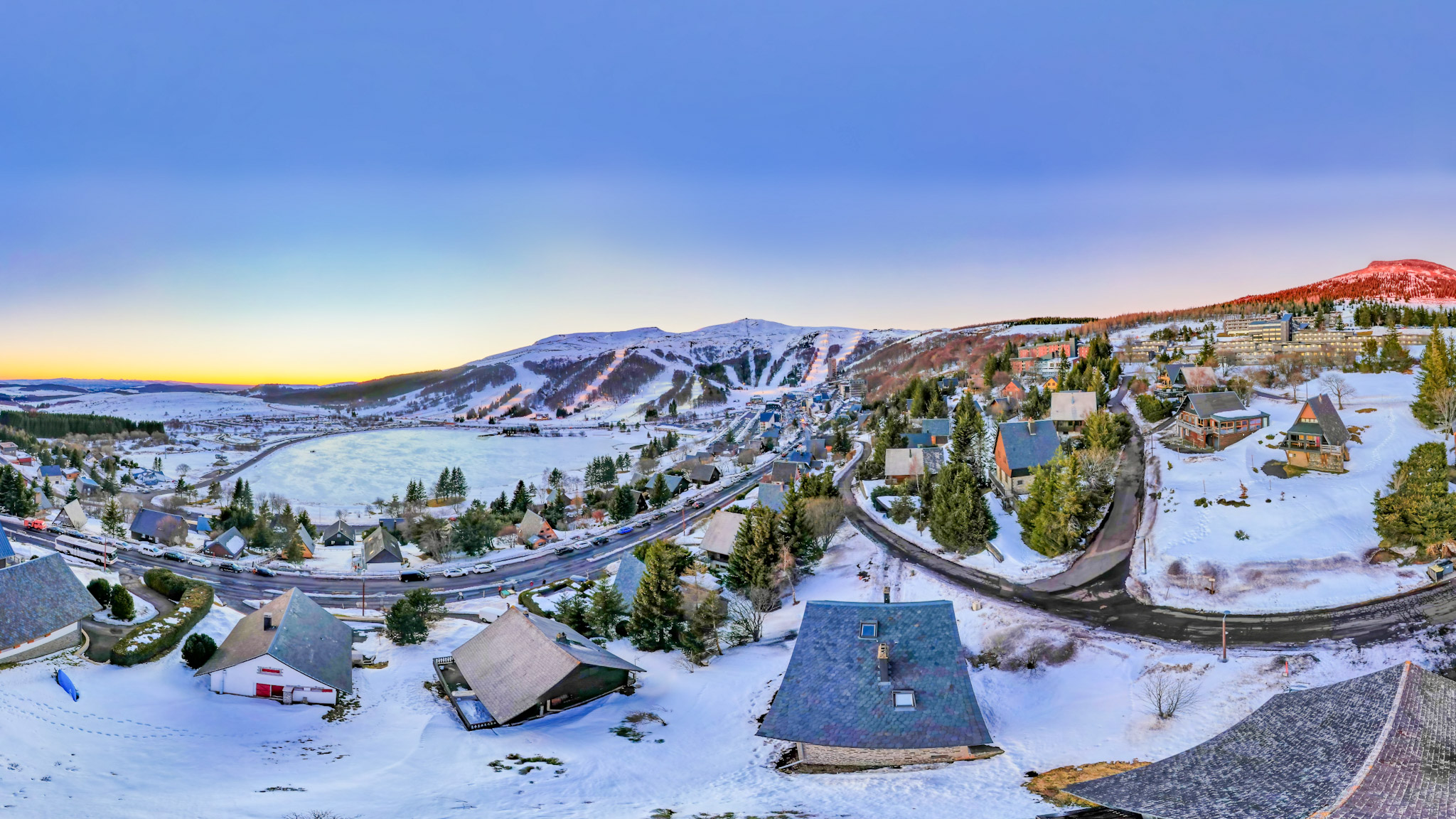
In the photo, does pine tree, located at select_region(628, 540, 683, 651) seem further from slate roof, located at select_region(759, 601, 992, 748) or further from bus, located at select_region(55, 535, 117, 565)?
bus, located at select_region(55, 535, 117, 565)

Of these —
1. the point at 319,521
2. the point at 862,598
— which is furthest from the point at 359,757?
the point at 319,521

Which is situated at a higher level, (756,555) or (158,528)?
(756,555)

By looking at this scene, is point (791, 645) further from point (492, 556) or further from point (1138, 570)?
point (492, 556)

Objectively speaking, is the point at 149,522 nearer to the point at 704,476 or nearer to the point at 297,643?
the point at 297,643

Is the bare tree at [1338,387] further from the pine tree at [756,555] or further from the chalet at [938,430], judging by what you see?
the pine tree at [756,555]

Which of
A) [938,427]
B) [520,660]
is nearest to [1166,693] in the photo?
[520,660]

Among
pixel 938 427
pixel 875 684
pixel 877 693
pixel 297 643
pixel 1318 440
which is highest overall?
pixel 1318 440
